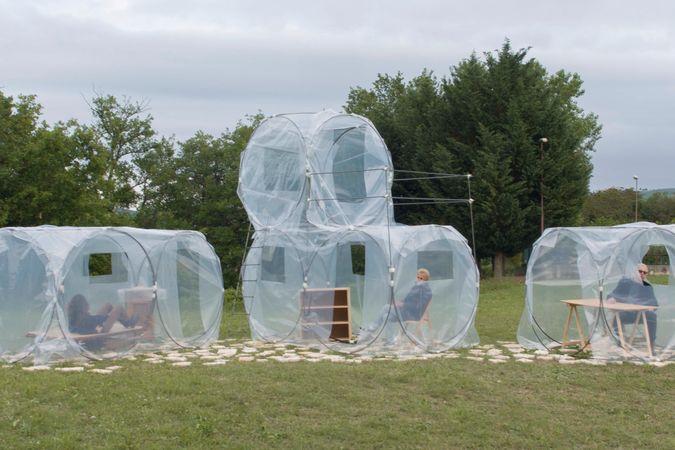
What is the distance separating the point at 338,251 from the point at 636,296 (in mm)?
5168

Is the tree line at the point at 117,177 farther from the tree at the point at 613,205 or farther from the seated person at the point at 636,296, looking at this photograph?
the tree at the point at 613,205

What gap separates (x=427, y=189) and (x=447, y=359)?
54.8ft

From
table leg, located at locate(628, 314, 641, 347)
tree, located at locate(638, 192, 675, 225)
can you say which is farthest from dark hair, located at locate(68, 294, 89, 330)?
tree, located at locate(638, 192, 675, 225)

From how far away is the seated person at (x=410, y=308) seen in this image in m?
12.8

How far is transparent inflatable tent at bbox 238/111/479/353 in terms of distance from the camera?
13.0 meters

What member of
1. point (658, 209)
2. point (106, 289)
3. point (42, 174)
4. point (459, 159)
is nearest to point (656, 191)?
point (658, 209)

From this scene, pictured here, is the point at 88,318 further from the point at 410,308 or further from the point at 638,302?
the point at 638,302

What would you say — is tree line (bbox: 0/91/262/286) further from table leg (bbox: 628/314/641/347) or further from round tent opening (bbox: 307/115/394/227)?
table leg (bbox: 628/314/641/347)

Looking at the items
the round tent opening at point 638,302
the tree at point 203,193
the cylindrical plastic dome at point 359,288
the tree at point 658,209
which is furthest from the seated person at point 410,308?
the tree at point 658,209

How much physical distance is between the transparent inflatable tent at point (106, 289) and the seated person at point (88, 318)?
80 millimetres

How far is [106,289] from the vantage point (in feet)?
41.8

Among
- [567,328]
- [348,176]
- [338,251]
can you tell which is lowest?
[567,328]

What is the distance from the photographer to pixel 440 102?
29500mm

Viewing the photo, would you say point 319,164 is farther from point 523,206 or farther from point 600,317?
point 523,206
